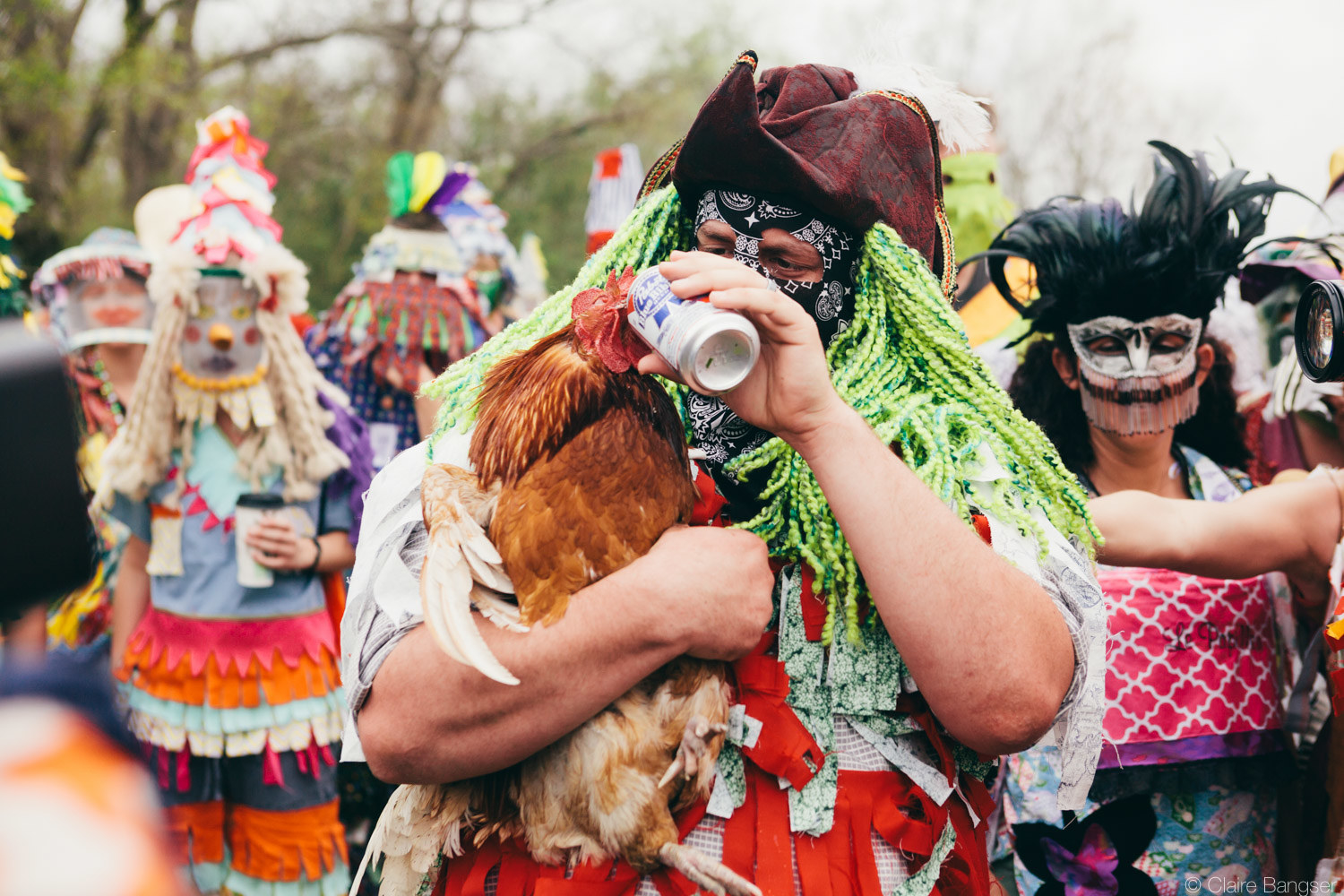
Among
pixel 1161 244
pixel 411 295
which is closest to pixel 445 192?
pixel 411 295

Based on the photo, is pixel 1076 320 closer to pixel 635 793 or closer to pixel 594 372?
pixel 594 372

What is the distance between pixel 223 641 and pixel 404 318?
7.25 ft

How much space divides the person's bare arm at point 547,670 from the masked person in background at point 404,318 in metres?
3.29

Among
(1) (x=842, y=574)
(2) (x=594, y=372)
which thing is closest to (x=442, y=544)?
(2) (x=594, y=372)

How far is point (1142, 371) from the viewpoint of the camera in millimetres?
2305

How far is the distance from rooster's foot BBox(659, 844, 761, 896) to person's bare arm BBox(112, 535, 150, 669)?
2.78 m

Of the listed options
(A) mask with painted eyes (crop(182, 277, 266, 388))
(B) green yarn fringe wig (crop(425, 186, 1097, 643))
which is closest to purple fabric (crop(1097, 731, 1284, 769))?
(B) green yarn fringe wig (crop(425, 186, 1097, 643))

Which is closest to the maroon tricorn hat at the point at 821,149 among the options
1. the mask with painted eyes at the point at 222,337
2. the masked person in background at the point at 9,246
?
→ the mask with painted eyes at the point at 222,337

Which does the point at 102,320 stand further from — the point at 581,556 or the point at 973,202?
the point at 581,556

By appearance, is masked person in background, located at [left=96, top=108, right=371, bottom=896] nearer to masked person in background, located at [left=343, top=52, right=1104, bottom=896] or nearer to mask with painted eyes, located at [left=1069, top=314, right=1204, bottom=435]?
masked person in background, located at [left=343, top=52, right=1104, bottom=896]

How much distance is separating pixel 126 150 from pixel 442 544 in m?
12.9

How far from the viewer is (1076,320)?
2402 mm

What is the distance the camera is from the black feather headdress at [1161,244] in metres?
2.29

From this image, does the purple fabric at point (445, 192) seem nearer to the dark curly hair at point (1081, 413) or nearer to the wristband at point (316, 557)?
the wristband at point (316, 557)
